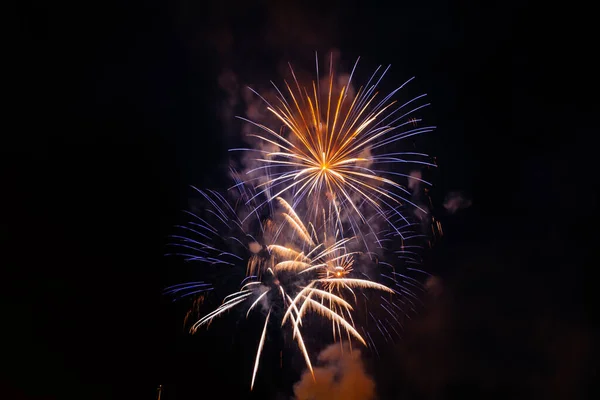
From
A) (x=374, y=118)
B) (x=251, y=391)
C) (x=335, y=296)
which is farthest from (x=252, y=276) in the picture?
(x=251, y=391)

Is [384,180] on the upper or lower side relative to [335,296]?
upper

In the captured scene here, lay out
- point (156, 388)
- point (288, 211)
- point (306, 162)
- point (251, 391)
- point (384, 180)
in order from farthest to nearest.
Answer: point (251, 391), point (156, 388), point (288, 211), point (384, 180), point (306, 162)

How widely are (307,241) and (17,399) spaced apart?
1081 centimetres

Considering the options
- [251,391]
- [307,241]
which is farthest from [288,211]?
[251,391]

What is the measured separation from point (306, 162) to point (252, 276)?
4932 millimetres

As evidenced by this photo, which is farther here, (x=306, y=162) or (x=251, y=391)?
(x=251, y=391)

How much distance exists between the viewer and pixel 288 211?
513 inches

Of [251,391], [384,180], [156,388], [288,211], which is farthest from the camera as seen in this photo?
[251,391]

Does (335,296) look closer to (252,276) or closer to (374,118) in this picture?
(252,276)

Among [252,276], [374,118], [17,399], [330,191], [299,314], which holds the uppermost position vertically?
[374,118]

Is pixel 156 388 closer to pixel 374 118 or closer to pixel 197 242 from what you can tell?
pixel 197 242

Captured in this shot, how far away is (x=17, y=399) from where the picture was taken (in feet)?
40.8

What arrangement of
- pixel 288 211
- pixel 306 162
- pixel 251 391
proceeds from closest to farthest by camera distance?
pixel 306 162 → pixel 288 211 → pixel 251 391

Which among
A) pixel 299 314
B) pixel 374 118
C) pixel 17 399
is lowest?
pixel 17 399
